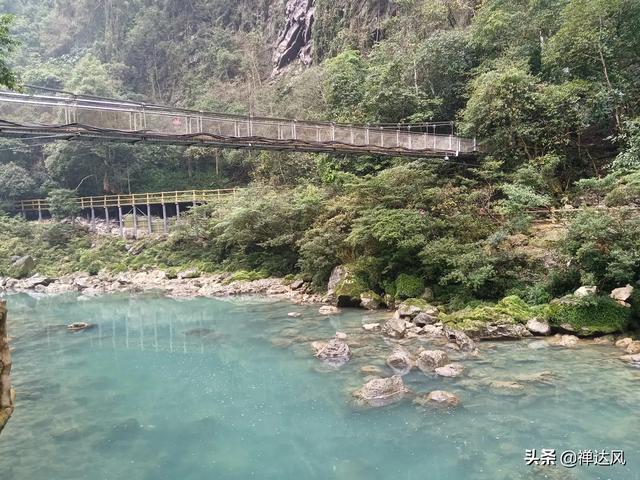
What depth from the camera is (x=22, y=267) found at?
22.0 meters

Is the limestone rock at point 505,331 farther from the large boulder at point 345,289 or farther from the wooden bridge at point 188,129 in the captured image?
the wooden bridge at point 188,129

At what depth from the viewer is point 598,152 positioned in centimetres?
1391

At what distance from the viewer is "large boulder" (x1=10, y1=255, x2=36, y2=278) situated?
861 inches

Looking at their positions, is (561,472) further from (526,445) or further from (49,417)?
(49,417)

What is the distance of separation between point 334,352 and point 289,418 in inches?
87.6

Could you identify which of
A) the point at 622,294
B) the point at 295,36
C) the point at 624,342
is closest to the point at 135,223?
the point at 295,36

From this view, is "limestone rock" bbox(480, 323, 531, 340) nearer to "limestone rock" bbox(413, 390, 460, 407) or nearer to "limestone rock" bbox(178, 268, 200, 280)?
"limestone rock" bbox(413, 390, 460, 407)

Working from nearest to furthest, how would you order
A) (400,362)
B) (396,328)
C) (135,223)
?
1. (400,362)
2. (396,328)
3. (135,223)

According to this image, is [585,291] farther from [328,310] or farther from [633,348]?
[328,310]

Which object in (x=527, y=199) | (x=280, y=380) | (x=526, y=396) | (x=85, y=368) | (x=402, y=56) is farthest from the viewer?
(x=402, y=56)

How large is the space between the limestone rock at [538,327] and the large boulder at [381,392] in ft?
11.1

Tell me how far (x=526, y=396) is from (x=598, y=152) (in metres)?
10.9

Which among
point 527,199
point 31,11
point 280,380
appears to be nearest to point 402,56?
point 527,199

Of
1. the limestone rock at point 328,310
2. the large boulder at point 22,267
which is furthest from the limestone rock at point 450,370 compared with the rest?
the large boulder at point 22,267
